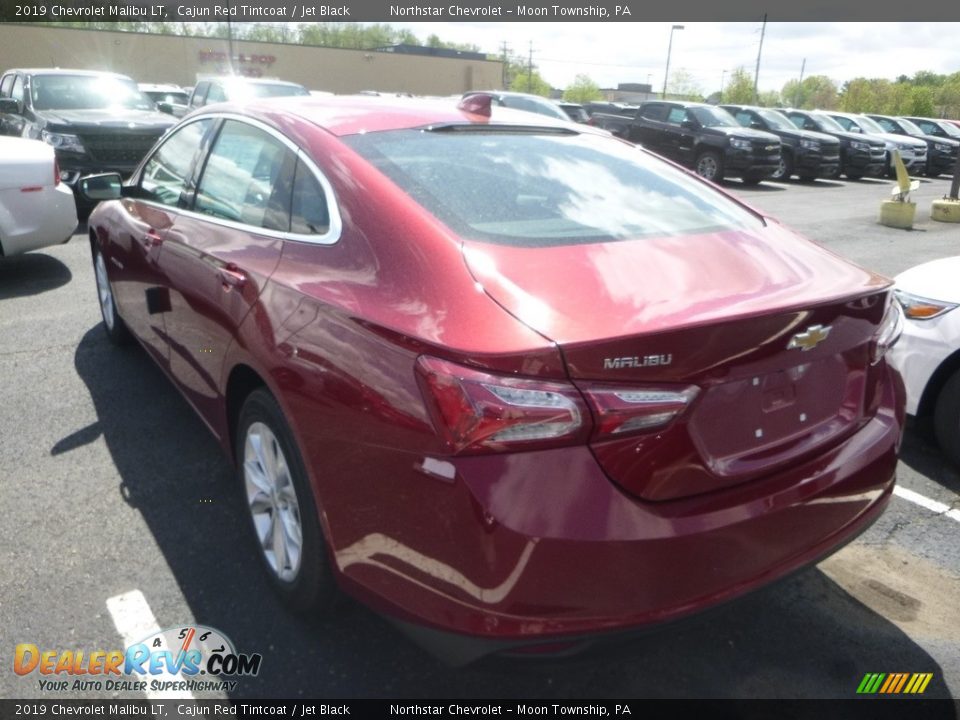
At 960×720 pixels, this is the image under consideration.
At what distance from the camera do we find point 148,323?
3.90m

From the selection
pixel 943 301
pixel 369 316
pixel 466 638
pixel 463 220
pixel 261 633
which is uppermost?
pixel 463 220

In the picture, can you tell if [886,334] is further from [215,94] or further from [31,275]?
[215,94]

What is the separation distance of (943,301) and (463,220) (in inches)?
108

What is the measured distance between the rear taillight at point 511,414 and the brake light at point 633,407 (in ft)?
0.12

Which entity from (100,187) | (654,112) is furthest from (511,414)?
(654,112)

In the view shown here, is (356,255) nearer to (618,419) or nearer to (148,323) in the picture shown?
(618,419)

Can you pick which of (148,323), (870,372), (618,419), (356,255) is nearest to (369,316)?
(356,255)

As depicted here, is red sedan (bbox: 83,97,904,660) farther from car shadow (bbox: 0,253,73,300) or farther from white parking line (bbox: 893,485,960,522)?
car shadow (bbox: 0,253,73,300)

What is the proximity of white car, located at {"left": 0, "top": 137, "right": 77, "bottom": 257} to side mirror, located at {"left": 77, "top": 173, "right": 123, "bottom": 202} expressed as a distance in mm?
2491

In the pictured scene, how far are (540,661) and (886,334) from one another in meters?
1.48

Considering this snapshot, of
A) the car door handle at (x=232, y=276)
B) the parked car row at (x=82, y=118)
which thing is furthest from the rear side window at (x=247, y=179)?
the parked car row at (x=82, y=118)

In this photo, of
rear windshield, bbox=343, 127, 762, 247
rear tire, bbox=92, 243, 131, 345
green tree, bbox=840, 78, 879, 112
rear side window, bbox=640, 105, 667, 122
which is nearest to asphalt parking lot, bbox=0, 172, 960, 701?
rear tire, bbox=92, 243, 131, 345

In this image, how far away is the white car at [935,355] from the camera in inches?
145

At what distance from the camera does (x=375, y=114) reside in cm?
293
